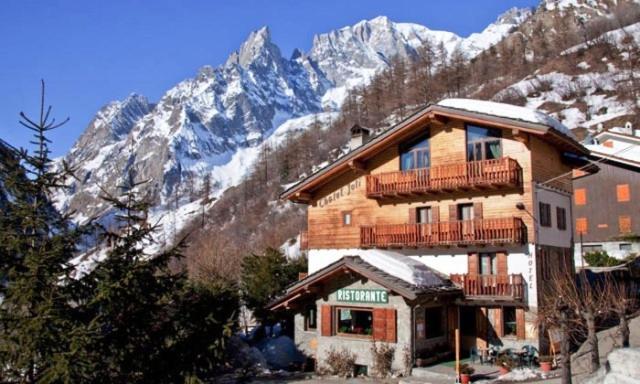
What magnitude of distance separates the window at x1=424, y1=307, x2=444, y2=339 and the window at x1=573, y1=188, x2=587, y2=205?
2080cm

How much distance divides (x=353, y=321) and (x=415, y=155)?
8.07 metres

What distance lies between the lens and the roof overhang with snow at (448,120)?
947 inches

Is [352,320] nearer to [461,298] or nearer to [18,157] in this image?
[461,298]

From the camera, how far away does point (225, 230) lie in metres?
96.9

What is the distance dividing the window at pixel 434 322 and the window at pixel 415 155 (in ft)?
21.2

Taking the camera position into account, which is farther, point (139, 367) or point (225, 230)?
point (225, 230)

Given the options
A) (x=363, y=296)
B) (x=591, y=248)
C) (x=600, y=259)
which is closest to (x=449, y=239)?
(x=363, y=296)

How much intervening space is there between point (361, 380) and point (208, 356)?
6480 millimetres

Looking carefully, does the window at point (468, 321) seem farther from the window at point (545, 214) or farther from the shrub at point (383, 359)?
the window at point (545, 214)

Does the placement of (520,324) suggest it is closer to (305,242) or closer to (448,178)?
(448,178)

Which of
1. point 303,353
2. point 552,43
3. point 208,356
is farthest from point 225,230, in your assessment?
point 208,356

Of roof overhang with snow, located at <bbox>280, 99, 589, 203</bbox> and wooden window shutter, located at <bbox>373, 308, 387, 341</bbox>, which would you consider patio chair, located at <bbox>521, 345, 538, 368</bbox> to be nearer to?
wooden window shutter, located at <bbox>373, 308, 387, 341</bbox>

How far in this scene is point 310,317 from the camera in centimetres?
2630

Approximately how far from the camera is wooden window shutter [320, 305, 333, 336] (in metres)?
23.8
